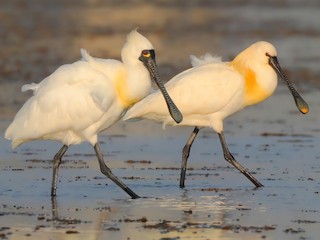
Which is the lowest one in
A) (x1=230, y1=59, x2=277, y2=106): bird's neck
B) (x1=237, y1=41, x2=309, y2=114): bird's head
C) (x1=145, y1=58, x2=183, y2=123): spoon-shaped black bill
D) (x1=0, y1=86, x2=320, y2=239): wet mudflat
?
(x1=0, y1=86, x2=320, y2=239): wet mudflat

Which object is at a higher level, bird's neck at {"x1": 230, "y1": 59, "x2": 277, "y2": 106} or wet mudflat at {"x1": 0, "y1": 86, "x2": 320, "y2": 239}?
bird's neck at {"x1": 230, "y1": 59, "x2": 277, "y2": 106}

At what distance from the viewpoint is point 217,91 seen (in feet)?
43.1

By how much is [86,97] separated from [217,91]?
1858 mm

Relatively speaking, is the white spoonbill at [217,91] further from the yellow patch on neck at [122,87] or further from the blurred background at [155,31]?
the blurred background at [155,31]

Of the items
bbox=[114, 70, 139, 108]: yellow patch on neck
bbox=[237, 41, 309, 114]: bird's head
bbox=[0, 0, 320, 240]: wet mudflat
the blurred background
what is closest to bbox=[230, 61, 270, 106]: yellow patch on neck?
bbox=[237, 41, 309, 114]: bird's head

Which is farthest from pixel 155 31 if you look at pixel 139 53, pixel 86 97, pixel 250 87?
pixel 86 97

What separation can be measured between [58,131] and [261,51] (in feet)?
9.03

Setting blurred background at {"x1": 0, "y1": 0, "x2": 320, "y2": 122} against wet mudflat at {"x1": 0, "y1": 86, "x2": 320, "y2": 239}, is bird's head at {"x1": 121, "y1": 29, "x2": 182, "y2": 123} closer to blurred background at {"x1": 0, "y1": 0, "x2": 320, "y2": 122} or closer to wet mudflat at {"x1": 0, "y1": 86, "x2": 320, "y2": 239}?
wet mudflat at {"x1": 0, "y1": 86, "x2": 320, "y2": 239}

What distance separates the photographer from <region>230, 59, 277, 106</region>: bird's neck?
13.5 metres

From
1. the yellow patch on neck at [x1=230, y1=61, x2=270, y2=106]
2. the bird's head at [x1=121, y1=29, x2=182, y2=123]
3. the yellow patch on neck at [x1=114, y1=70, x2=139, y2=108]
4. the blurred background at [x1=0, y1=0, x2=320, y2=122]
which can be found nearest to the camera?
the yellow patch on neck at [x1=114, y1=70, x2=139, y2=108]

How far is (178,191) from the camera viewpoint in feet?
40.8

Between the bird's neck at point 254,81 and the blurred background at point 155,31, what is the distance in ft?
18.3

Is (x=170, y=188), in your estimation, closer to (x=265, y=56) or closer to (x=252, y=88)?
(x=252, y=88)

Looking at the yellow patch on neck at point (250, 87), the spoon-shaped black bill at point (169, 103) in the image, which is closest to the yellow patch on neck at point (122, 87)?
the spoon-shaped black bill at point (169, 103)
